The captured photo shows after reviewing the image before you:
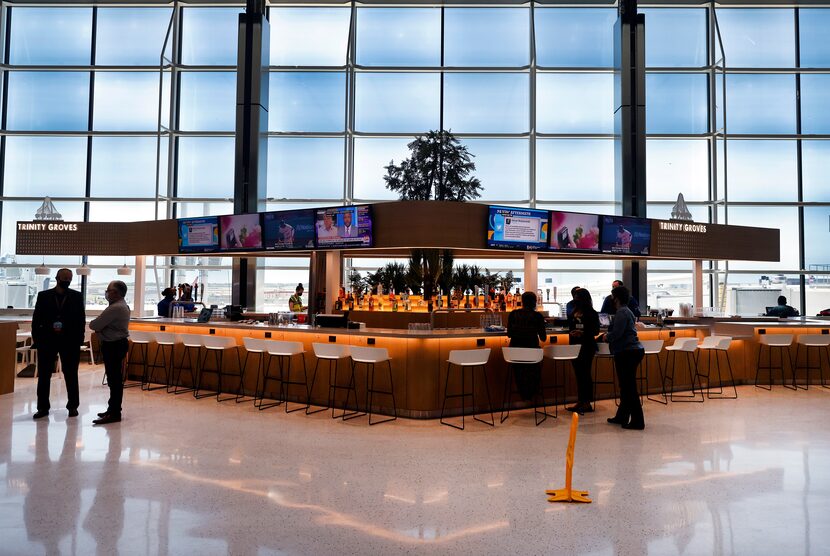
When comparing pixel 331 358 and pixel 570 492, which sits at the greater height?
pixel 331 358

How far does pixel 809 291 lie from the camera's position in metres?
12.1

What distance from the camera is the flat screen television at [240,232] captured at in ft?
27.0

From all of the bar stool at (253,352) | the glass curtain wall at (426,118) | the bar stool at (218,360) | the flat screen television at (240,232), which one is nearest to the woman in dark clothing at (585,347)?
the bar stool at (253,352)

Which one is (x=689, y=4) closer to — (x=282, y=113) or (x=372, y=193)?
(x=372, y=193)

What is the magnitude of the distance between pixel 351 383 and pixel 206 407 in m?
1.75

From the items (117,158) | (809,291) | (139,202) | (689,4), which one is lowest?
(809,291)

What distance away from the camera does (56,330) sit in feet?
18.7

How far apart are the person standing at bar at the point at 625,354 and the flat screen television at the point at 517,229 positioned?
5.65ft

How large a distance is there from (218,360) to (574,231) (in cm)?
513

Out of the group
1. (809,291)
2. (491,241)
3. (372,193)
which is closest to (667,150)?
Answer: (809,291)

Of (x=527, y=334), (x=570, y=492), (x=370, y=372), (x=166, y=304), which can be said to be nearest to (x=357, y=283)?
(x=166, y=304)

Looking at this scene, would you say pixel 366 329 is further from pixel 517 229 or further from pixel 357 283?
pixel 357 283

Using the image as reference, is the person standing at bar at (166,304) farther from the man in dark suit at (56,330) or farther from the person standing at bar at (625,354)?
the person standing at bar at (625,354)

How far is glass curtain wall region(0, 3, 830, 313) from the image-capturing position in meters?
12.0
